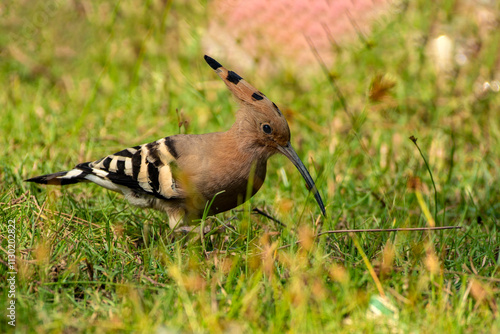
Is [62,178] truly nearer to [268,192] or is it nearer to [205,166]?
[205,166]

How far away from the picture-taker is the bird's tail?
295cm

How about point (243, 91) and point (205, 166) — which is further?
point (243, 91)

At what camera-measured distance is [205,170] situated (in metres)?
2.74

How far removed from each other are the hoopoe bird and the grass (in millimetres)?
125

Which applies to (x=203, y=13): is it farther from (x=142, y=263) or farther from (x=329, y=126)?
(x=142, y=263)

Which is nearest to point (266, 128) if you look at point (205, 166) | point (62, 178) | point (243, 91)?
point (243, 91)

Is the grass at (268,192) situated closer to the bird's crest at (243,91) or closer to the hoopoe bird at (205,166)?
the hoopoe bird at (205,166)

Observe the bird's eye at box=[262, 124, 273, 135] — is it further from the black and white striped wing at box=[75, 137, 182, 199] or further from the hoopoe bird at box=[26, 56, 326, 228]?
the black and white striped wing at box=[75, 137, 182, 199]

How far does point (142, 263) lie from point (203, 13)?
3200 millimetres

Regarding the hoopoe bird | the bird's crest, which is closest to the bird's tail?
the hoopoe bird

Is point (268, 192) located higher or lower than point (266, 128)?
lower

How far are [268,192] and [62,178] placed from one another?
1.13m

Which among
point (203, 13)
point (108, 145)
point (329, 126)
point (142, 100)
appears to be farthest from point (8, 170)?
point (203, 13)

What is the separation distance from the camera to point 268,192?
3410 millimetres
